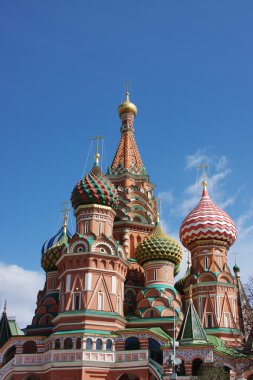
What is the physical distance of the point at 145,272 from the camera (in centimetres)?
3272

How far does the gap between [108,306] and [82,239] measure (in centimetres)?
384

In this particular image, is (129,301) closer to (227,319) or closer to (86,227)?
(86,227)

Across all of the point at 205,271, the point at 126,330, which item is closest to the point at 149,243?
the point at 205,271

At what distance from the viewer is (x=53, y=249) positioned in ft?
114

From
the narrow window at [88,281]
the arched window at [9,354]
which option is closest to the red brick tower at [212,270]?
the narrow window at [88,281]

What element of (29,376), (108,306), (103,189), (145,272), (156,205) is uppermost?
(156,205)

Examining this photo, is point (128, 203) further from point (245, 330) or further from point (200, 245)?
point (245, 330)

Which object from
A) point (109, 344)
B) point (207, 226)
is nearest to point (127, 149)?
point (207, 226)

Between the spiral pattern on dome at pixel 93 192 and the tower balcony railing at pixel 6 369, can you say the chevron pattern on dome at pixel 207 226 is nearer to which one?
the spiral pattern on dome at pixel 93 192

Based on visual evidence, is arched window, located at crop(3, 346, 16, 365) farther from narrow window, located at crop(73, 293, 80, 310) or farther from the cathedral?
narrow window, located at crop(73, 293, 80, 310)

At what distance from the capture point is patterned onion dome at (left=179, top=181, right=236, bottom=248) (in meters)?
34.1

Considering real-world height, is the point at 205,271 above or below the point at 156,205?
below

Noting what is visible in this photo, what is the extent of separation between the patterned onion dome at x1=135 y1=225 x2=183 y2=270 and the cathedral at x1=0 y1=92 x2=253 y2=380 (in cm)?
6

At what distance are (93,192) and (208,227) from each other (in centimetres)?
792
